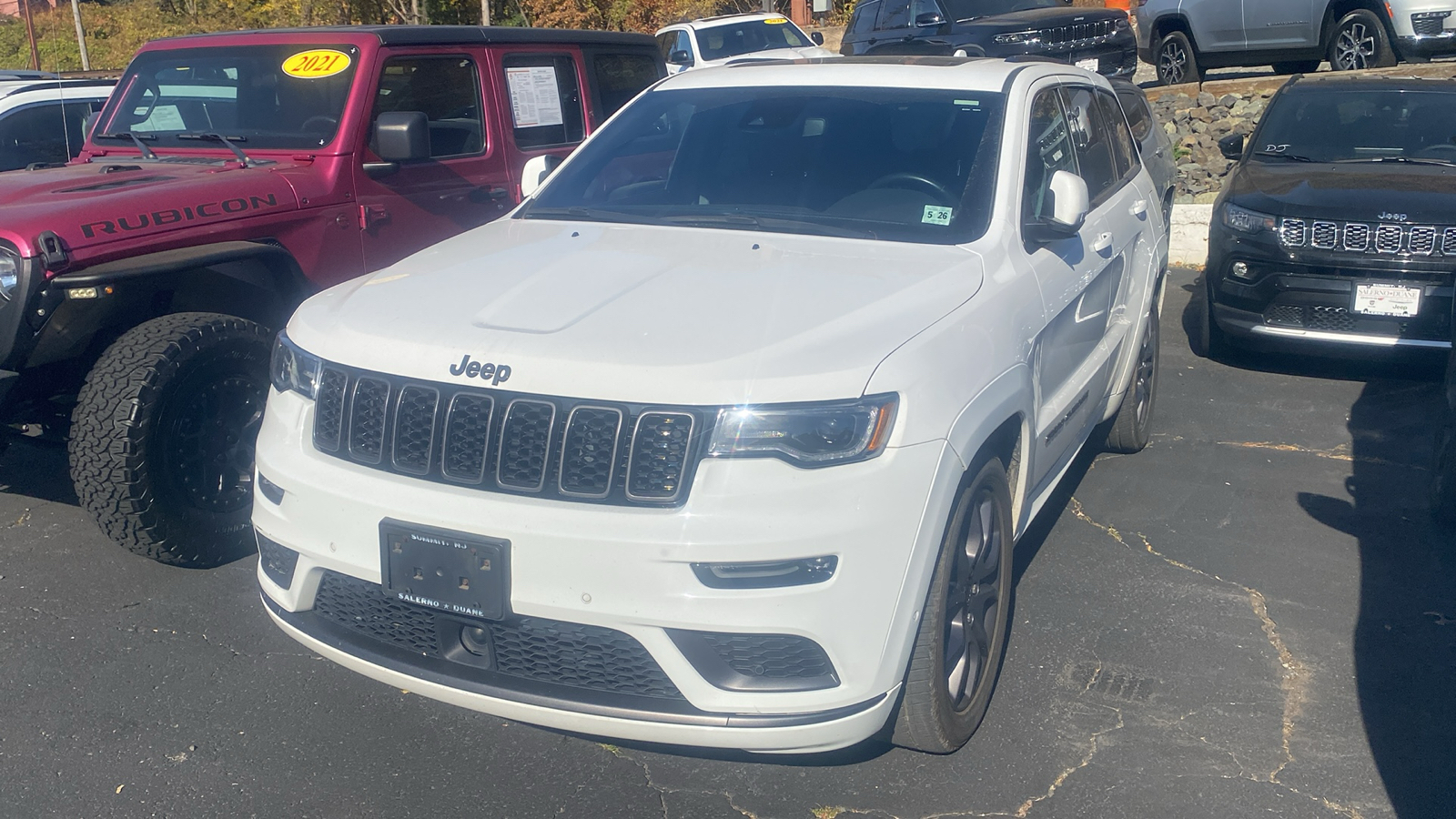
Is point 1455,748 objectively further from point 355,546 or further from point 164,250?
point 164,250

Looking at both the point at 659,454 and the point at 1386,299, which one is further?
the point at 1386,299

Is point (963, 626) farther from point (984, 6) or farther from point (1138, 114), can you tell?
point (984, 6)

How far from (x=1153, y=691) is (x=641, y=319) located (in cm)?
192

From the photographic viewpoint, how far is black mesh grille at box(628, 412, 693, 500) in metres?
2.67

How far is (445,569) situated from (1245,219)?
19.5ft

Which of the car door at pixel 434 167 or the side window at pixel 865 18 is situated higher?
the car door at pixel 434 167

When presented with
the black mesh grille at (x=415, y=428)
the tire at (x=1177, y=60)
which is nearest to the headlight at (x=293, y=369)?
the black mesh grille at (x=415, y=428)

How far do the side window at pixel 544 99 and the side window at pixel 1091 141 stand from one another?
2707mm

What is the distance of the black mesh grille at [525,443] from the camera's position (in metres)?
2.75

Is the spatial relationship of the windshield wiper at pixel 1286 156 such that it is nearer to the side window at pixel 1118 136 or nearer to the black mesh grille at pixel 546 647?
the side window at pixel 1118 136

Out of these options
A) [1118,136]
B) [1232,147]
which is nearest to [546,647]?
[1118,136]

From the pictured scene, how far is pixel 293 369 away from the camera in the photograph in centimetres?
326

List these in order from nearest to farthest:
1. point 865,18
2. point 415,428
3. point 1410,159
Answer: point 415,428 < point 1410,159 < point 865,18

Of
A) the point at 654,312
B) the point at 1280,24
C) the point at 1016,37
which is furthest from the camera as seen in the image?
the point at 1016,37
